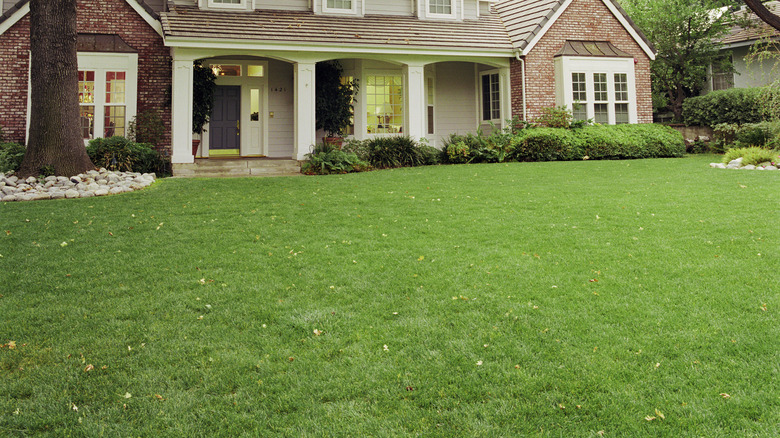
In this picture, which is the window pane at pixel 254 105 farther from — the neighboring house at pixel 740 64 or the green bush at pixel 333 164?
the neighboring house at pixel 740 64

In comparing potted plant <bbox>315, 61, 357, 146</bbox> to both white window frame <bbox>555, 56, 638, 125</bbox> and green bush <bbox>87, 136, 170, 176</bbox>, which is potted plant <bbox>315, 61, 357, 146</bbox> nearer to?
green bush <bbox>87, 136, 170, 176</bbox>

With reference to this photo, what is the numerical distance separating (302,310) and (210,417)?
62.0 inches

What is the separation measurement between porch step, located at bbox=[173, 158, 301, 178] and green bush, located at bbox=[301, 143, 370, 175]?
0.43 meters

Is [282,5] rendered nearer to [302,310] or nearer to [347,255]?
[347,255]

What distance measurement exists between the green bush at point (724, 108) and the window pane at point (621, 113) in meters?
3.91

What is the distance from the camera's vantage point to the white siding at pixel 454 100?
1908 cm

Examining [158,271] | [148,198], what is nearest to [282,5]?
[148,198]

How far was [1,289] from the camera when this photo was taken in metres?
4.96

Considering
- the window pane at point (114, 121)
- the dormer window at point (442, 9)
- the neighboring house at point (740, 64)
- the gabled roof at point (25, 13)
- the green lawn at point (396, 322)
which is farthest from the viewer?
the neighboring house at point (740, 64)

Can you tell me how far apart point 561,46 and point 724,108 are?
7005 millimetres

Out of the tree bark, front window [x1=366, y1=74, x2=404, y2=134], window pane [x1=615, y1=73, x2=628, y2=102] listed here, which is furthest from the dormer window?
the tree bark

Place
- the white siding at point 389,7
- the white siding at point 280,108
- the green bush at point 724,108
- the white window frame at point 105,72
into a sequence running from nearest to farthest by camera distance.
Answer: the white window frame at point 105,72 → the white siding at point 280,108 → the white siding at point 389,7 → the green bush at point 724,108

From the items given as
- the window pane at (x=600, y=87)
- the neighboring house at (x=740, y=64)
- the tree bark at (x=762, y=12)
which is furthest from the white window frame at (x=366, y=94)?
the neighboring house at (x=740, y=64)

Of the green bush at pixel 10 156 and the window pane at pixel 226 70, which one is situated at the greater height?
the window pane at pixel 226 70
